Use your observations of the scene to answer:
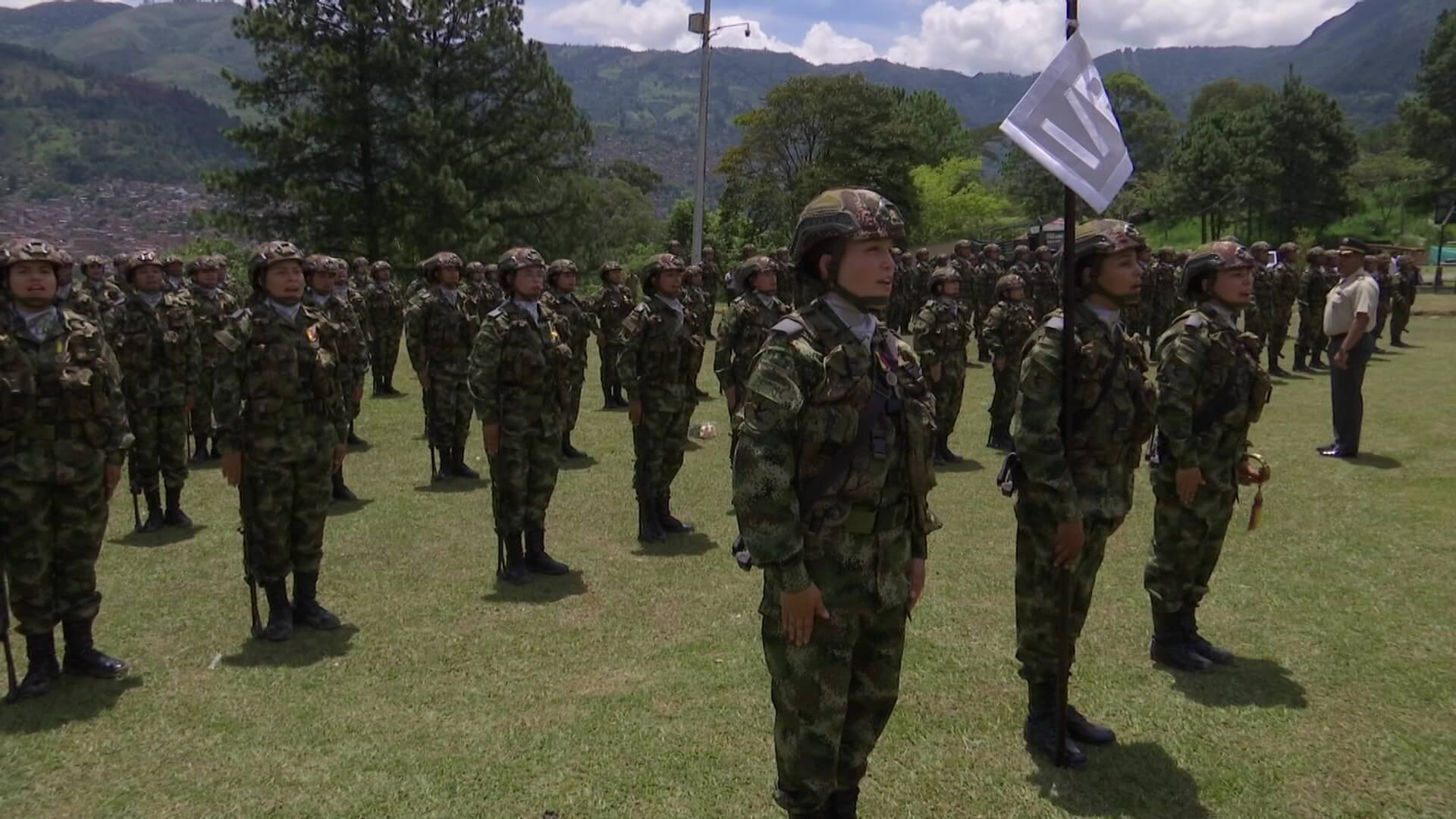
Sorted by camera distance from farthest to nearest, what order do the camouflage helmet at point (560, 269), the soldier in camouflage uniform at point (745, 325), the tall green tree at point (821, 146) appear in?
the tall green tree at point (821, 146) → the camouflage helmet at point (560, 269) → the soldier in camouflage uniform at point (745, 325)

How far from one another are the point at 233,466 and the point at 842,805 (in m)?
3.97

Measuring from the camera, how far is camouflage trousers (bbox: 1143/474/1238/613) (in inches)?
204

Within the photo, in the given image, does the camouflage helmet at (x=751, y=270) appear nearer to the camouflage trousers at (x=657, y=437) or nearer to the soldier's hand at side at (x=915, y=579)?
the camouflage trousers at (x=657, y=437)

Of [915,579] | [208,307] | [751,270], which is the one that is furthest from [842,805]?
[208,307]

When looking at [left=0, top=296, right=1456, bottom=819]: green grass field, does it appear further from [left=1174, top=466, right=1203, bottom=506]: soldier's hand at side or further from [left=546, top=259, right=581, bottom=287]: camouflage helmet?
[left=546, top=259, right=581, bottom=287]: camouflage helmet

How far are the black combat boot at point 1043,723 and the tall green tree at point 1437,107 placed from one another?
153 ft

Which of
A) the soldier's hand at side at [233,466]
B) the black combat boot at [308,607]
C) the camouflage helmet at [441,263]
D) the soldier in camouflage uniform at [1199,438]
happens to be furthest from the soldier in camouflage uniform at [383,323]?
the soldier in camouflage uniform at [1199,438]

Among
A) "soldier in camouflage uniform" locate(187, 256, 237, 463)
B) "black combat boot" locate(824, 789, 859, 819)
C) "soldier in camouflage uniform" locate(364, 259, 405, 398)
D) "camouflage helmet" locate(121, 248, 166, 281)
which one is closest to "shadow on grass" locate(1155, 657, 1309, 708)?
"black combat boot" locate(824, 789, 859, 819)

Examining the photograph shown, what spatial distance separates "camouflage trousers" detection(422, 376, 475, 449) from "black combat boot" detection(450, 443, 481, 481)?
0.06 meters

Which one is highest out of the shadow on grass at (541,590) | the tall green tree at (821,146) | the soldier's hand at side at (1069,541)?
the tall green tree at (821,146)

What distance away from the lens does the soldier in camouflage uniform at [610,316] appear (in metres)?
13.6

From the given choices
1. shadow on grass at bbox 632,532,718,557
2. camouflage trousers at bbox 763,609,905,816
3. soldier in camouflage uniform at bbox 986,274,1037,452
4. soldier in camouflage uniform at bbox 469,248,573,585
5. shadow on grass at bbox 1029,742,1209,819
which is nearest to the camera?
camouflage trousers at bbox 763,609,905,816

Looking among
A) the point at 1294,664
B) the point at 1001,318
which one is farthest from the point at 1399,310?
the point at 1294,664

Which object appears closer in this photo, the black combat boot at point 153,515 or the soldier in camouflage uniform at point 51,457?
the soldier in camouflage uniform at point 51,457
